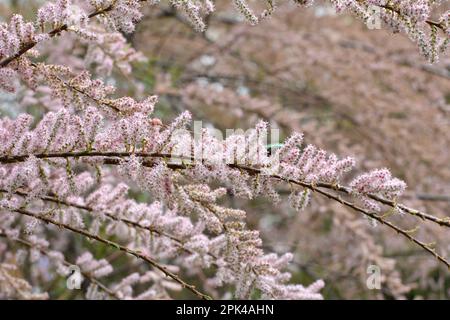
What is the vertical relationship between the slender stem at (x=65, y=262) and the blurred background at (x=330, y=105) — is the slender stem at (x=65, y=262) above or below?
below

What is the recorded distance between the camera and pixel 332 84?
5.35 meters

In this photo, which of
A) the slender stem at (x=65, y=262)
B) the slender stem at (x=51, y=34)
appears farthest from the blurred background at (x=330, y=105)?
the slender stem at (x=51, y=34)

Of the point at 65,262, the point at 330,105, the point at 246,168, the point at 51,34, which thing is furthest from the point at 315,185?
the point at 330,105

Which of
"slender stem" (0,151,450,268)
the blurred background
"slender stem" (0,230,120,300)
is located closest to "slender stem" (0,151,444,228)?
"slender stem" (0,151,450,268)

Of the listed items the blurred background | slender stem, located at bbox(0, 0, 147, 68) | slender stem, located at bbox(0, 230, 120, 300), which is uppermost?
the blurred background

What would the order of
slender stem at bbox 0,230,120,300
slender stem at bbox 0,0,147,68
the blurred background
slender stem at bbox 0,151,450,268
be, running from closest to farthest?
1. slender stem at bbox 0,151,450,268
2. slender stem at bbox 0,0,147,68
3. slender stem at bbox 0,230,120,300
4. the blurred background

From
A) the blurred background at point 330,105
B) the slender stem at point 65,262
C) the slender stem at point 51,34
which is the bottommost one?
the slender stem at point 65,262

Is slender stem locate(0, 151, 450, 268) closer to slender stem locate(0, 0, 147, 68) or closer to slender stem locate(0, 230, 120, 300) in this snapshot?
slender stem locate(0, 0, 147, 68)

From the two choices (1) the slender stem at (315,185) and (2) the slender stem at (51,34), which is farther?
(2) the slender stem at (51,34)

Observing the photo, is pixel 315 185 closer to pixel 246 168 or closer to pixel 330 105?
pixel 246 168

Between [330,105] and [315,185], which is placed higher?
[330,105]

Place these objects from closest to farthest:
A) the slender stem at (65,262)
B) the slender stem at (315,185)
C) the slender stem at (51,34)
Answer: the slender stem at (315,185) < the slender stem at (51,34) < the slender stem at (65,262)

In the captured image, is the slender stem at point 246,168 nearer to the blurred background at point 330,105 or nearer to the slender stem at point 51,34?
the slender stem at point 51,34
